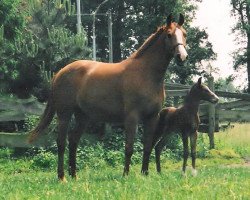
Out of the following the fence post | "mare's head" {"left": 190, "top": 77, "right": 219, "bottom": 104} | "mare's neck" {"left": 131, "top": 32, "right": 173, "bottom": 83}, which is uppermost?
"mare's neck" {"left": 131, "top": 32, "right": 173, "bottom": 83}

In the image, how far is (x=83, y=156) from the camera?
13977 mm

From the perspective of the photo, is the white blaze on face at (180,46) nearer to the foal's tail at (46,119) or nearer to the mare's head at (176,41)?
the mare's head at (176,41)

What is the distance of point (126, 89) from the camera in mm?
8727

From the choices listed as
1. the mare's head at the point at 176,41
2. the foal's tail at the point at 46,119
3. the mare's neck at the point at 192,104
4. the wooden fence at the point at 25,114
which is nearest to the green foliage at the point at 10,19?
the wooden fence at the point at 25,114

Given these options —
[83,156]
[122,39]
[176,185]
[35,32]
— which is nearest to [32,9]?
[35,32]

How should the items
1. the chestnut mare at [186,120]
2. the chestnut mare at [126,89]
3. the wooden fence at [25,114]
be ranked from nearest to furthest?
the chestnut mare at [126,89]
the chestnut mare at [186,120]
the wooden fence at [25,114]

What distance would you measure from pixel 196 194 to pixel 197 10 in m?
47.0

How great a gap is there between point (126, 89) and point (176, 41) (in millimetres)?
1116

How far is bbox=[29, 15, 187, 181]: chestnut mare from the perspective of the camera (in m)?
8.61

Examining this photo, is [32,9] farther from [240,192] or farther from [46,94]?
[240,192]

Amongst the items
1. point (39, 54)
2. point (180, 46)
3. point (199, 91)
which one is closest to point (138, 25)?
point (39, 54)

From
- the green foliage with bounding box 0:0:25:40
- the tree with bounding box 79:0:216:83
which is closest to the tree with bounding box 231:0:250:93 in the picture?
the tree with bounding box 79:0:216:83

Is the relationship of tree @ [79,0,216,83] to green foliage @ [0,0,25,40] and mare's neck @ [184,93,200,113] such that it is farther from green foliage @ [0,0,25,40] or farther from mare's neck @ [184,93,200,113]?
mare's neck @ [184,93,200,113]

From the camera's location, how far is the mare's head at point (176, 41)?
8.41 m
